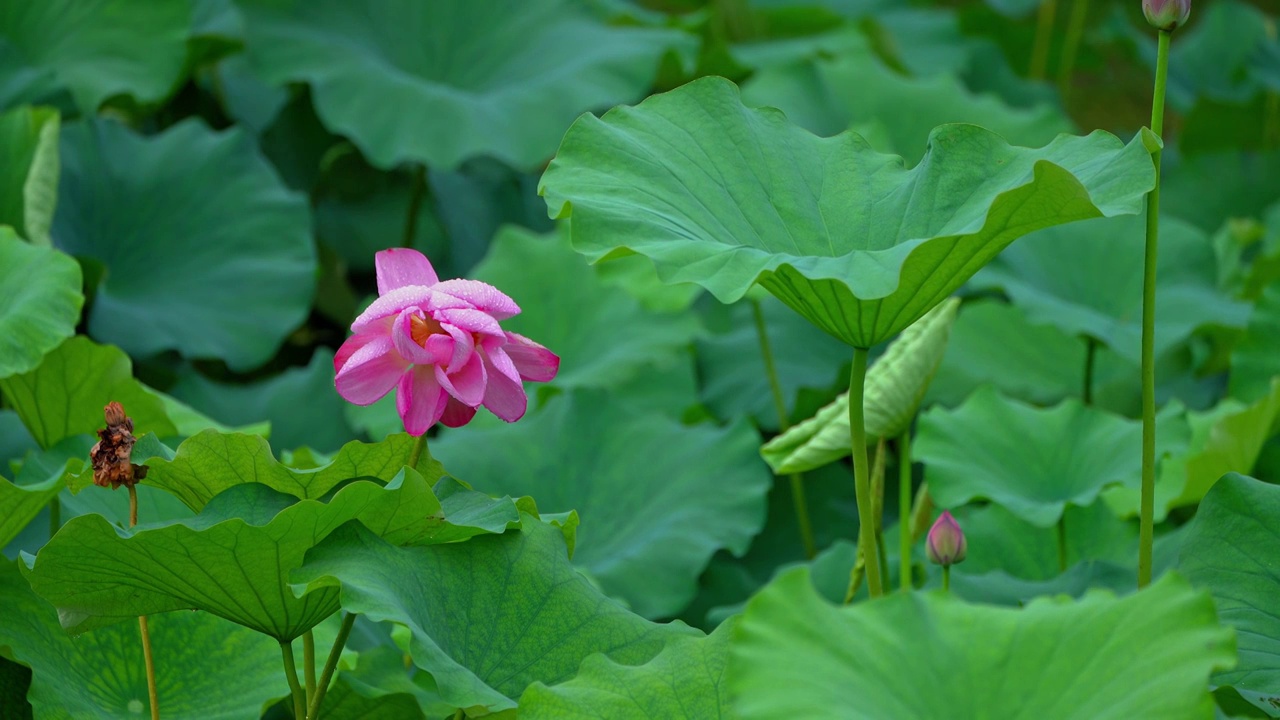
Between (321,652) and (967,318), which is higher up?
(321,652)

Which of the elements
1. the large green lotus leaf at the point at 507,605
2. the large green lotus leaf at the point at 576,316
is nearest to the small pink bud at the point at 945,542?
the large green lotus leaf at the point at 507,605

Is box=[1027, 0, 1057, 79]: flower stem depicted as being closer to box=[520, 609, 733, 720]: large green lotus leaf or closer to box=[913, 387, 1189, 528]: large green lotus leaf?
box=[913, 387, 1189, 528]: large green lotus leaf

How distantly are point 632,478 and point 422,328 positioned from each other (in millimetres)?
898

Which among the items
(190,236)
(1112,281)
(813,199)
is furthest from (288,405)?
(1112,281)

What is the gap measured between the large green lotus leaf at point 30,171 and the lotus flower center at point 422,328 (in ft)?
3.34

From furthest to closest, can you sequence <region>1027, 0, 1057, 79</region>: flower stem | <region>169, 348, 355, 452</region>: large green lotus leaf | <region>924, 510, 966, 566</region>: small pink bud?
<region>1027, 0, 1057, 79</region>: flower stem, <region>169, 348, 355, 452</region>: large green lotus leaf, <region>924, 510, 966, 566</region>: small pink bud

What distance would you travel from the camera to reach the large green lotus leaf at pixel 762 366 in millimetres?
2059

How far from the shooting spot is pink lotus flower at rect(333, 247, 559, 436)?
2.59 ft

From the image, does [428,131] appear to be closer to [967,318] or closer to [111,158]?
[111,158]

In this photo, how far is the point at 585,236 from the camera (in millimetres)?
875

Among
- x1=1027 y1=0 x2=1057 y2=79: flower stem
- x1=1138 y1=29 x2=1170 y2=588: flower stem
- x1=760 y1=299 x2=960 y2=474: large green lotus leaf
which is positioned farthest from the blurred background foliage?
x1=1027 y1=0 x2=1057 y2=79: flower stem

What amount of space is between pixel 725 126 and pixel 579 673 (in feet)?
1.48

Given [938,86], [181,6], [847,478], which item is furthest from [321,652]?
[938,86]

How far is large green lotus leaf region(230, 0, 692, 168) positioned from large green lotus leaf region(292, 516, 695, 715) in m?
1.36
